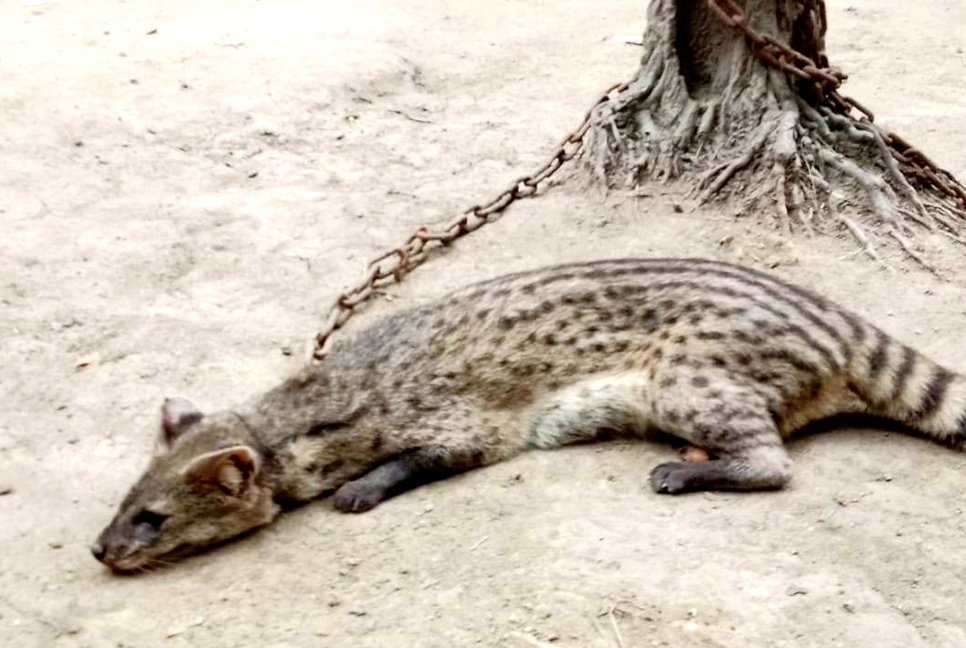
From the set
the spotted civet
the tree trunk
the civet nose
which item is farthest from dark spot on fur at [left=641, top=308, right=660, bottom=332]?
the civet nose

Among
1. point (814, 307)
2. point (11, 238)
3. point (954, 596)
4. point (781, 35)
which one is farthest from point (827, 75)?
point (11, 238)

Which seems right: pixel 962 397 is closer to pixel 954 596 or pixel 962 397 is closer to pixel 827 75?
pixel 954 596

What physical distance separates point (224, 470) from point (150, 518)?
13.7 inches

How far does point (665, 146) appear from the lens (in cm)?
761

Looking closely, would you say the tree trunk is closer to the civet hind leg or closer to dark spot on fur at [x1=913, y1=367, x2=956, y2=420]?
dark spot on fur at [x1=913, y1=367, x2=956, y2=420]

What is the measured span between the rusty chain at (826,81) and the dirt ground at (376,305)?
2.62 ft

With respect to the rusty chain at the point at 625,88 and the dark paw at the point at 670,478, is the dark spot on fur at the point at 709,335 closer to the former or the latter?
the dark paw at the point at 670,478

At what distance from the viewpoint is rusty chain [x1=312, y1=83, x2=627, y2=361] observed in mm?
6586

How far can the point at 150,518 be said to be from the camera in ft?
16.2

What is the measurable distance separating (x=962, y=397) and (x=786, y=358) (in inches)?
29.4

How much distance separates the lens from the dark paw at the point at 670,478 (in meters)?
4.86

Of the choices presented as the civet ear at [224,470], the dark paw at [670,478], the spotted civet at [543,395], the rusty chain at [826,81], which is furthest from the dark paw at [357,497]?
the rusty chain at [826,81]

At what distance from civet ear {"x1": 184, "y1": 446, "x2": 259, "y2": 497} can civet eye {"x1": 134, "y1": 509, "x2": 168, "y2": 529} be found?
187 millimetres

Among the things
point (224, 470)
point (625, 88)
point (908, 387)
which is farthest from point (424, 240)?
point (908, 387)
